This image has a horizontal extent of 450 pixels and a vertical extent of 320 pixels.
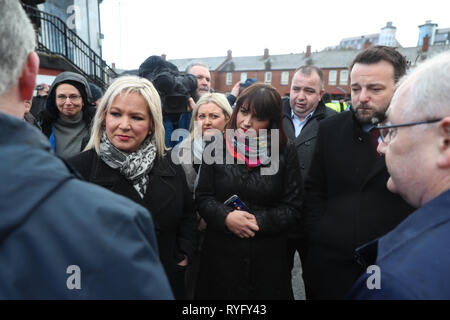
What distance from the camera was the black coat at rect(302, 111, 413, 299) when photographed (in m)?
1.86

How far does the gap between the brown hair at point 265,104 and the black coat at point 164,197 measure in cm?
82

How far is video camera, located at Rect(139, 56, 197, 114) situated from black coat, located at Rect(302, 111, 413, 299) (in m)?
1.81

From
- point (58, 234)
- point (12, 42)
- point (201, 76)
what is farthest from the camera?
point (201, 76)

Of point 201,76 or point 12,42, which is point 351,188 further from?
point 201,76

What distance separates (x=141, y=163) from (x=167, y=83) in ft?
4.99

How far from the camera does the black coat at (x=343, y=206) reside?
1.86 metres

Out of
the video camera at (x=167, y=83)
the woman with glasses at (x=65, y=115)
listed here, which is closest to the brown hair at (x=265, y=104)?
the video camera at (x=167, y=83)

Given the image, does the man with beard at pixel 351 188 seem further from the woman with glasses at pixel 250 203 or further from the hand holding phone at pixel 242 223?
the hand holding phone at pixel 242 223

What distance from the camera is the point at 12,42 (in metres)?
0.78

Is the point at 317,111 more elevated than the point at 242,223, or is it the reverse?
the point at 317,111

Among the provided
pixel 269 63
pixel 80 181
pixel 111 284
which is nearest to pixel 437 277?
pixel 111 284

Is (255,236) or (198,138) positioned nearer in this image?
(255,236)

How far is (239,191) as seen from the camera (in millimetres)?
2293

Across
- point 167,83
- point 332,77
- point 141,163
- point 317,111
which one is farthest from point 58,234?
point 332,77
